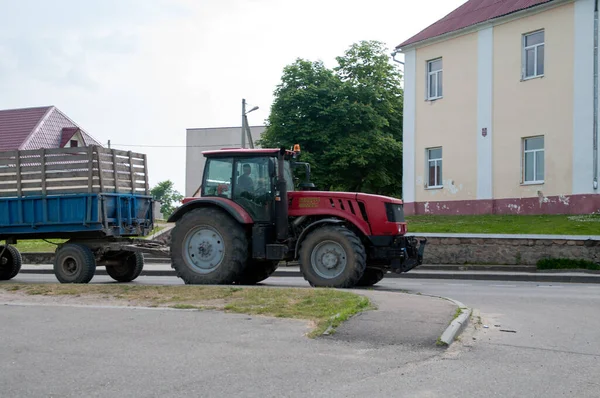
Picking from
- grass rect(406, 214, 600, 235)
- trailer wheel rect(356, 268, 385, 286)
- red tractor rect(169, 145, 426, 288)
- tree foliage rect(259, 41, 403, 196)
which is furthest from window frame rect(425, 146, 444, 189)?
red tractor rect(169, 145, 426, 288)

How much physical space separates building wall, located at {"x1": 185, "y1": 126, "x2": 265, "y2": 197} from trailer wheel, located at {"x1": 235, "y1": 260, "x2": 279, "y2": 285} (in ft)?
194

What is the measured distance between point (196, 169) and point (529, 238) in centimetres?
5763

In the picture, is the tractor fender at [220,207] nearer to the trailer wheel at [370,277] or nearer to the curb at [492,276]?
the trailer wheel at [370,277]

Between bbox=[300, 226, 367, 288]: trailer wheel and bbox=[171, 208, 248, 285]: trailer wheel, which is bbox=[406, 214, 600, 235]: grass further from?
bbox=[171, 208, 248, 285]: trailer wheel

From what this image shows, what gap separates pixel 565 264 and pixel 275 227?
9.68 m

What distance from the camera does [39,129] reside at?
52062 mm

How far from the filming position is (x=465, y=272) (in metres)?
20.7

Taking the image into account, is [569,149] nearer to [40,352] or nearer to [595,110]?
[595,110]

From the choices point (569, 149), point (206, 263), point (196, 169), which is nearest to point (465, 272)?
point (206, 263)

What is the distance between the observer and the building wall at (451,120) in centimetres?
3241

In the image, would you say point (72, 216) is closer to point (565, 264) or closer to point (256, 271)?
point (256, 271)

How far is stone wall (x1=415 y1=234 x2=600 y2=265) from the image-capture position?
20.9m

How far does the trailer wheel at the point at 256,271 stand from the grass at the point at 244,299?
2536 millimetres

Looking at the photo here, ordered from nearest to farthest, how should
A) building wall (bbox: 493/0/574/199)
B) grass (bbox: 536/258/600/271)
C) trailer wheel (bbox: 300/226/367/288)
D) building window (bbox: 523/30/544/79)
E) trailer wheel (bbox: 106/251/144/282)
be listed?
trailer wheel (bbox: 300/226/367/288)
trailer wheel (bbox: 106/251/144/282)
grass (bbox: 536/258/600/271)
building wall (bbox: 493/0/574/199)
building window (bbox: 523/30/544/79)
